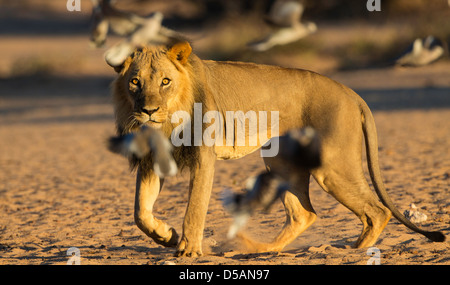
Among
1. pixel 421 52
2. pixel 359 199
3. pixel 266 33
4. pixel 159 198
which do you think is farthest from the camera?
pixel 266 33

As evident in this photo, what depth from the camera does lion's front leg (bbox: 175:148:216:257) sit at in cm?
504

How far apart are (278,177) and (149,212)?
1.06 meters

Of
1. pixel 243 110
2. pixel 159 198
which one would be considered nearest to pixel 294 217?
pixel 243 110

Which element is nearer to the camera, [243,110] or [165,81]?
[165,81]

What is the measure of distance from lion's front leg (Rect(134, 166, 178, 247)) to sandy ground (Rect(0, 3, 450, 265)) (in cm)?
14

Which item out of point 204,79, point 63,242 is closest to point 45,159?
point 63,242

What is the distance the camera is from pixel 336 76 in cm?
1888

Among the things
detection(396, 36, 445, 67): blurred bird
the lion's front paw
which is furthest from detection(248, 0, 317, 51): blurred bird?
the lion's front paw

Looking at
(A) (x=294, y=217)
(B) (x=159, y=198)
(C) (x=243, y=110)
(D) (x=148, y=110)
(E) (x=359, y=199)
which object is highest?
(D) (x=148, y=110)

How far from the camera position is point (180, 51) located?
206 inches

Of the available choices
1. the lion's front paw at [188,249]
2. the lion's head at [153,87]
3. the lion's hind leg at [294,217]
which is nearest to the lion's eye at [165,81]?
the lion's head at [153,87]

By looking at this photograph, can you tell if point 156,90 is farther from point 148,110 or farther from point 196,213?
point 196,213

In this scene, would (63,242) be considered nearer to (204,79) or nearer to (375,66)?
(204,79)

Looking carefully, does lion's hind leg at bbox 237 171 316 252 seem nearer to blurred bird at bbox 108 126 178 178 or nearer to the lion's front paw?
the lion's front paw
